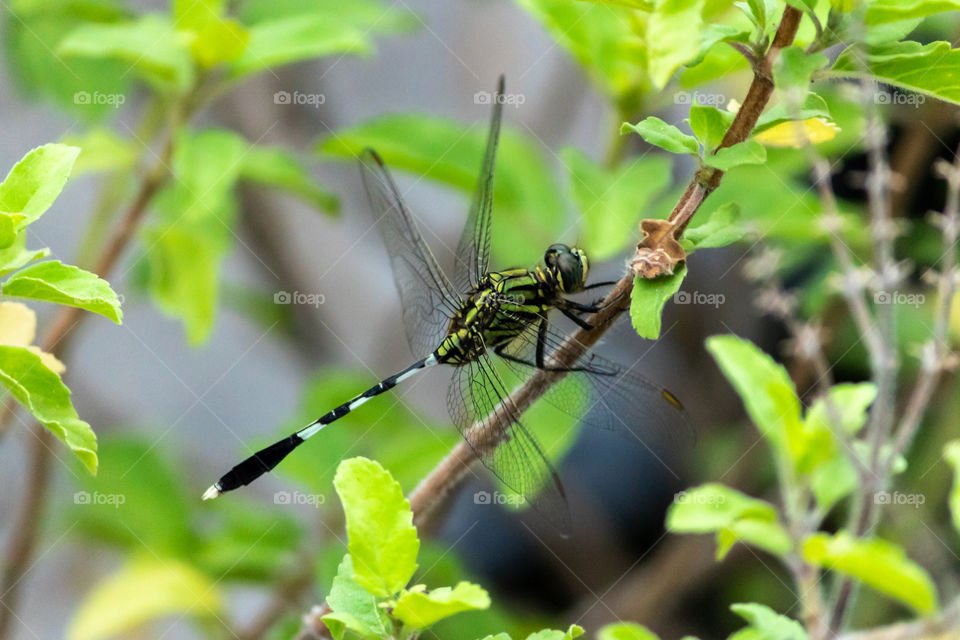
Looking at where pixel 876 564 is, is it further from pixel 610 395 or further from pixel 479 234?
pixel 479 234

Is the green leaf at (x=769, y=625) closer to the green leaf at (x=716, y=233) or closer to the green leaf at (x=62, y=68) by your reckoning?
the green leaf at (x=716, y=233)

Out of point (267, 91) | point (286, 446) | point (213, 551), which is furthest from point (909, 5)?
point (267, 91)

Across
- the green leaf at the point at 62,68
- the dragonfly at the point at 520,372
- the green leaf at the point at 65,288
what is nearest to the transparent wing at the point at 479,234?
the dragonfly at the point at 520,372

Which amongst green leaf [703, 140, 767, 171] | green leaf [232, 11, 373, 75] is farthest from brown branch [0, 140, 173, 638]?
green leaf [703, 140, 767, 171]

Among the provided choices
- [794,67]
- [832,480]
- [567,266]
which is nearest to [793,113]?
[794,67]

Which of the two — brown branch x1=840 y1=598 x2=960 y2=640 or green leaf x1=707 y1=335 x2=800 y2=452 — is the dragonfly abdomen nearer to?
green leaf x1=707 y1=335 x2=800 y2=452

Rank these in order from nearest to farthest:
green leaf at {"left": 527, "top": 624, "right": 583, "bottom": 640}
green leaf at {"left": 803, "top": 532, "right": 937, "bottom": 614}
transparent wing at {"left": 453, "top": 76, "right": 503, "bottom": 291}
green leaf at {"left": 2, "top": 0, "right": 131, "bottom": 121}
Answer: green leaf at {"left": 527, "top": 624, "right": 583, "bottom": 640} < green leaf at {"left": 803, "top": 532, "right": 937, "bottom": 614} < transparent wing at {"left": 453, "top": 76, "right": 503, "bottom": 291} < green leaf at {"left": 2, "top": 0, "right": 131, "bottom": 121}

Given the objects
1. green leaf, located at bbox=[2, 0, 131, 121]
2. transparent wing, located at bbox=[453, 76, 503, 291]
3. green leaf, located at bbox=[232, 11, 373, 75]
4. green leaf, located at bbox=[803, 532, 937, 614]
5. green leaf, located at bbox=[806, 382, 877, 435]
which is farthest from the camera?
green leaf, located at bbox=[2, 0, 131, 121]
